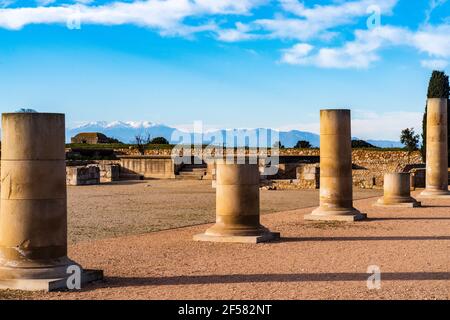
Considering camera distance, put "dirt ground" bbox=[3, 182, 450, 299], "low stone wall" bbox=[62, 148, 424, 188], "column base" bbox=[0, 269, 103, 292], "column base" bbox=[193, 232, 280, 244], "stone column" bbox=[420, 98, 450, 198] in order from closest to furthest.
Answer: "dirt ground" bbox=[3, 182, 450, 299] < "column base" bbox=[0, 269, 103, 292] < "column base" bbox=[193, 232, 280, 244] < "stone column" bbox=[420, 98, 450, 198] < "low stone wall" bbox=[62, 148, 424, 188]

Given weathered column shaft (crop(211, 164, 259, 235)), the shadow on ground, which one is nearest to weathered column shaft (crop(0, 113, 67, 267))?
the shadow on ground

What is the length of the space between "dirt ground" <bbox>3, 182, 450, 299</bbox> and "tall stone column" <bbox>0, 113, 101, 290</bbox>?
626mm

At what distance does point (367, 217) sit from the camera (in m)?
18.9

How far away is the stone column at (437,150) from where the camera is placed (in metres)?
27.1

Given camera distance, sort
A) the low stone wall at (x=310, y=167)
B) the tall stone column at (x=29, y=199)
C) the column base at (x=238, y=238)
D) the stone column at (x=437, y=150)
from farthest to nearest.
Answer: the low stone wall at (x=310, y=167)
the stone column at (x=437, y=150)
the column base at (x=238, y=238)
the tall stone column at (x=29, y=199)

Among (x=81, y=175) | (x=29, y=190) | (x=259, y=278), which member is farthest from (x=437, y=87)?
(x=29, y=190)

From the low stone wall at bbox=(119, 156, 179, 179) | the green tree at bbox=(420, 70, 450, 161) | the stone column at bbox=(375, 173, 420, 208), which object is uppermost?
the green tree at bbox=(420, 70, 450, 161)

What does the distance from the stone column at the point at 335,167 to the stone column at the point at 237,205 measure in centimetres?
465

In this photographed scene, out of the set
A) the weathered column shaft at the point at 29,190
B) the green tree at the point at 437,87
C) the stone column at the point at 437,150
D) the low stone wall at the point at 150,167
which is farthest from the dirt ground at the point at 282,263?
the green tree at the point at 437,87

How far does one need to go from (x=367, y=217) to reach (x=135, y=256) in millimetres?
9159

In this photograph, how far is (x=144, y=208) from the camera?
21703 millimetres

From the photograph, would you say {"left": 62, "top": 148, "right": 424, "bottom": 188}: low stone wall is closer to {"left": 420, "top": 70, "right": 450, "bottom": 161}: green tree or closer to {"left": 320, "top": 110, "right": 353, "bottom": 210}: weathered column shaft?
{"left": 420, "top": 70, "right": 450, "bottom": 161}: green tree

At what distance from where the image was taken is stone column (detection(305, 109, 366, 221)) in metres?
18.1

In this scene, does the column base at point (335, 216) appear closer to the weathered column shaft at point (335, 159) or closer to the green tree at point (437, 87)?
the weathered column shaft at point (335, 159)
